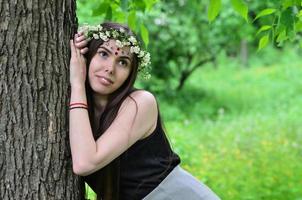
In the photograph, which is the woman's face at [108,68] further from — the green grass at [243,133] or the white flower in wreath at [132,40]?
the green grass at [243,133]

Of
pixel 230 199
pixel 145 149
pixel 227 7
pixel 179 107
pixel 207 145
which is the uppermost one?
pixel 145 149

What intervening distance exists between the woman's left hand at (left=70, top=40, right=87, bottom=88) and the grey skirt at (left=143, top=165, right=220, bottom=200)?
0.61 m

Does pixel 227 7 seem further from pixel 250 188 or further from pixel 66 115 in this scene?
pixel 66 115

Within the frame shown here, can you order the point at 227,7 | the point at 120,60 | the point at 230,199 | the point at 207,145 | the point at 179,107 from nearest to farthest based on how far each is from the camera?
the point at 120,60 < the point at 230,199 < the point at 207,145 < the point at 227,7 < the point at 179,107

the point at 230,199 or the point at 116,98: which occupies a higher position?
the point at 116,98

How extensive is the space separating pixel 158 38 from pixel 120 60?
32.8 ft

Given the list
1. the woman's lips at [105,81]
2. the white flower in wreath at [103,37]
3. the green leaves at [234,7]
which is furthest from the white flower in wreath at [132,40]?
the green leaves at [234,7]

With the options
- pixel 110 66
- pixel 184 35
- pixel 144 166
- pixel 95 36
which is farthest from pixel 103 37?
pixel 184 35

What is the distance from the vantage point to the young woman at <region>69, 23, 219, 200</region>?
2490 millimetres

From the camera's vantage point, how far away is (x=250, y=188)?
5789 mm

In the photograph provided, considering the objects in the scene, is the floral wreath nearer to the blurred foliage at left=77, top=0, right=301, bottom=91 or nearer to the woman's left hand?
the woman's left hand

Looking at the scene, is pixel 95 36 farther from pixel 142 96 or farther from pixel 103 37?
pixel 142 96

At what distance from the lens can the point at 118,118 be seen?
2.52 m

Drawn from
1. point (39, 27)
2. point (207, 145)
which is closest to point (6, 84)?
point (39, 27)
